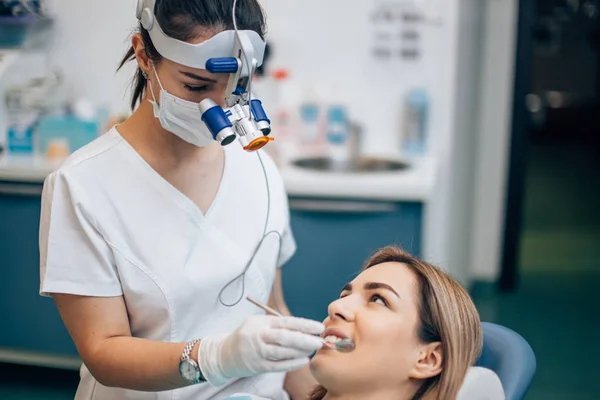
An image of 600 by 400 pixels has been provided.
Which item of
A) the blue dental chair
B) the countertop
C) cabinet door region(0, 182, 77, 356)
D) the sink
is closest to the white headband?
the blue dental chair

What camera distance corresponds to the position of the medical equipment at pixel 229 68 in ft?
4.21

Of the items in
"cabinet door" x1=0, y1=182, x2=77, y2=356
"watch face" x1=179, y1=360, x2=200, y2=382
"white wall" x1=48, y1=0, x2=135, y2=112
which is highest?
"white wall" x1=48, y1=0, x2=135, y2=112

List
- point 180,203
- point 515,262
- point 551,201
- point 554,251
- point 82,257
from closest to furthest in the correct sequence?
point 82,257
point 180,203
point 515,262
point 554,251
point 551,201

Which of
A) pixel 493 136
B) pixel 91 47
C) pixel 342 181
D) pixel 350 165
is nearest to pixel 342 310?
pixel 342 181

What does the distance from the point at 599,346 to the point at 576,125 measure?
5666 millimetres

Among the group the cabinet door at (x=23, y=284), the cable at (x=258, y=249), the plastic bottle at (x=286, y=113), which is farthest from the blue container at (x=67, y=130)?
the cable at (x=258, y=249)

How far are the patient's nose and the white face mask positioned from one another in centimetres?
37

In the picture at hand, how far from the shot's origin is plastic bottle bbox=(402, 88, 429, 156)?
2923 millimetres

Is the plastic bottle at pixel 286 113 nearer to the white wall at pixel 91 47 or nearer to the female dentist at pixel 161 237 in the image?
the white wall at pixel 91 47

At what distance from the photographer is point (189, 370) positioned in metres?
1.21

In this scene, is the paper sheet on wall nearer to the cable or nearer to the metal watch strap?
the cable

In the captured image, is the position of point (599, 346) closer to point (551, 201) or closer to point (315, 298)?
point (315, 298)

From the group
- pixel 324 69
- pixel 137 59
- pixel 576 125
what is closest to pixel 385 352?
pixel 137 59

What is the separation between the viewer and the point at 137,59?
1.43m
